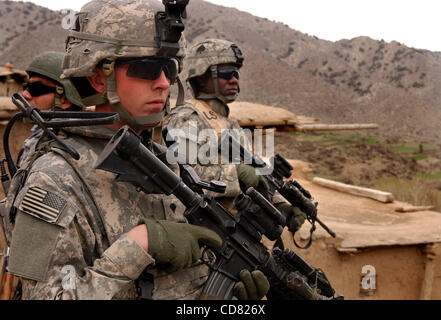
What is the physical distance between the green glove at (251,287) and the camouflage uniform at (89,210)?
0.61ft

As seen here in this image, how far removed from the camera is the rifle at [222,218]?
1706 mm

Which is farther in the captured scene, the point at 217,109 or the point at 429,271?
the point at 429,271

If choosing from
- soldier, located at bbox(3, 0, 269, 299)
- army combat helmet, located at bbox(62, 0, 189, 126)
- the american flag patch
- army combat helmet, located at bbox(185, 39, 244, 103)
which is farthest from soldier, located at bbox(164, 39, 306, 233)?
the american flag patch

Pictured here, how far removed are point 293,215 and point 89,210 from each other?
132 inches

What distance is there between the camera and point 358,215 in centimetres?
900

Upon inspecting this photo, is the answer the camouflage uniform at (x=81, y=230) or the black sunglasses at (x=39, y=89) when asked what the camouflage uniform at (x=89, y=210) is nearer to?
the camouflage uniform at (x=81, y=230)

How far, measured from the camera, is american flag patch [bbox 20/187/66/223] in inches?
59.8

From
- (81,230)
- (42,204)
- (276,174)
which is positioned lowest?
(276,174)

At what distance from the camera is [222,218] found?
2.08m

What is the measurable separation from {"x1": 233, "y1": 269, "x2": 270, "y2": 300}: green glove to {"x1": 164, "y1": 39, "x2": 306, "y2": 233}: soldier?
7.60 feet

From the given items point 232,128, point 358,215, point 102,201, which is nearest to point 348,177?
point 358,215

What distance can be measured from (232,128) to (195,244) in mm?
3237

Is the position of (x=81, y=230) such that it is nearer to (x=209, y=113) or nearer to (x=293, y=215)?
(x=209, y=113)

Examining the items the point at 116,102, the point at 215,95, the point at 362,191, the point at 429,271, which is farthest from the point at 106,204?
the point at 362,191
